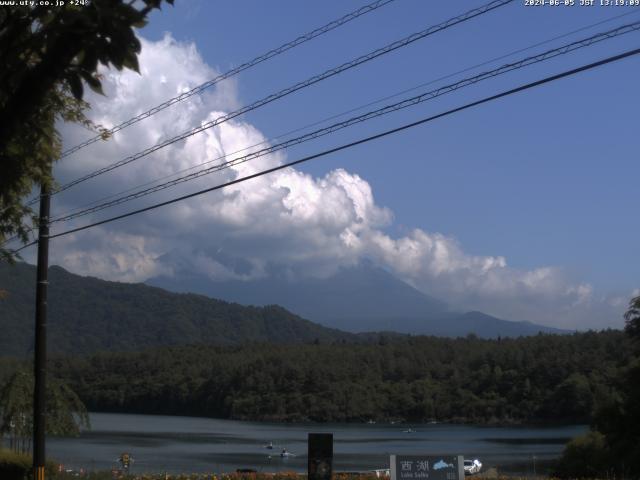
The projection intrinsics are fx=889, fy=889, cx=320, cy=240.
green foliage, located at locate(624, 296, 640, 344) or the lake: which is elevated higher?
green foliage, located at locate(624, 296, 640, 344)

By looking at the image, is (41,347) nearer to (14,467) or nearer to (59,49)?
(14,467)

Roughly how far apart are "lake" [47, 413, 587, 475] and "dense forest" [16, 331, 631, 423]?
378 centimetres

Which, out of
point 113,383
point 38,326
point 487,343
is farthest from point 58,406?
point 487,343

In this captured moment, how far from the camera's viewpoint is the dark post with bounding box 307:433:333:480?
48.1ft

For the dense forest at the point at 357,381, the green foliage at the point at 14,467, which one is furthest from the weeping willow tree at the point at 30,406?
the dense forest at the point at 357,381

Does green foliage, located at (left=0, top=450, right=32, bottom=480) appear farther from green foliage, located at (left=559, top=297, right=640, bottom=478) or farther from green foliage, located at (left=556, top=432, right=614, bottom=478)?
green foliage, located at (left=556, top=432, right=614, bottom=478)

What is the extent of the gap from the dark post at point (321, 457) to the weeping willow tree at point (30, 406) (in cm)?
1004

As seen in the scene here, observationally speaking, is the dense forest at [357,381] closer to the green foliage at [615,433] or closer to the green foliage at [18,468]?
the green foliage at [615,433]

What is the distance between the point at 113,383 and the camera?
12656cm

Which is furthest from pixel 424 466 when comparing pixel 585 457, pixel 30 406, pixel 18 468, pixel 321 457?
pixel 585 457

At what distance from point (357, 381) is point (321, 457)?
116 m

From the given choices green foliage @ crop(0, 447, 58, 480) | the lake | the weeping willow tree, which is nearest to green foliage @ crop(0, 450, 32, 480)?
green foliage @ crop(0, 447, 58, 480)

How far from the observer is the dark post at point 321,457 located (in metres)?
14.7

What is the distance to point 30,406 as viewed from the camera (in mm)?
22656
